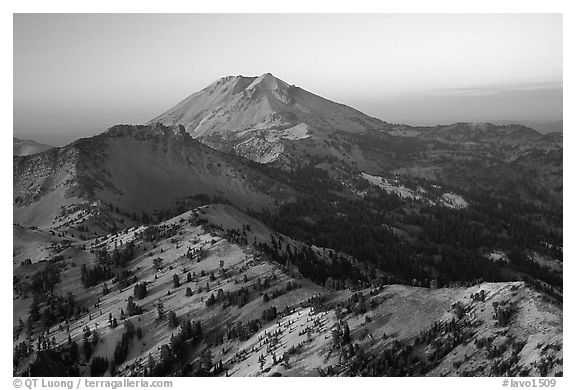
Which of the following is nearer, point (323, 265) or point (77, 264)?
point (77, 264)

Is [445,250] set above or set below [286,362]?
below

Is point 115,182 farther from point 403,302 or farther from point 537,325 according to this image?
point 537,325

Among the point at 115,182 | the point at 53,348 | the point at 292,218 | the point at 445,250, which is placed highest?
the point at 115,182

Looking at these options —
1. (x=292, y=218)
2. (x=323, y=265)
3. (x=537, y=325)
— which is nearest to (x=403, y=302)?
(x=537, y=325)

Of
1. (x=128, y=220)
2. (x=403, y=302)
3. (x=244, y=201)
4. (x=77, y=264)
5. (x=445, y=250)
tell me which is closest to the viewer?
(x=403, y=302)

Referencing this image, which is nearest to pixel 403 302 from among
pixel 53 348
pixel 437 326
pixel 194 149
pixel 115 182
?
pixel 437 326
